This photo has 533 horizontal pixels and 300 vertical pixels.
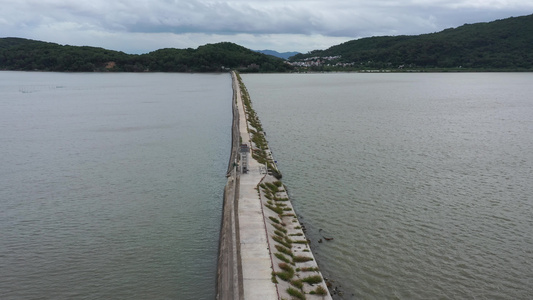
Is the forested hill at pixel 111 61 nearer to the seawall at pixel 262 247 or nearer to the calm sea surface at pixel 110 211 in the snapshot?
the calm sea surface at pixel 110 211

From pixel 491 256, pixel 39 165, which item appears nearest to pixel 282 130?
pixel 39 165

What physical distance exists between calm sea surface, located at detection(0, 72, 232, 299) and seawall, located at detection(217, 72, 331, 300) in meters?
1.11

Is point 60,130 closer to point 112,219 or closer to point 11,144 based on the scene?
point 11,144

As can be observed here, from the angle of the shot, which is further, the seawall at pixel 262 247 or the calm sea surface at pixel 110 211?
the calm sea surface at pixel 110 211

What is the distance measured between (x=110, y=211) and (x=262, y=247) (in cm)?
869

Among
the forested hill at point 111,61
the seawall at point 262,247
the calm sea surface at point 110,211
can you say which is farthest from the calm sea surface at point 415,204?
the forested hill at point 111,61

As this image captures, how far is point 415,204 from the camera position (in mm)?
19828

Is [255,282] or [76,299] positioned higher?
[255,282]

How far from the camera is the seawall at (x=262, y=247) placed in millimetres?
11602

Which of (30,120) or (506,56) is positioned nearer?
(30,120)

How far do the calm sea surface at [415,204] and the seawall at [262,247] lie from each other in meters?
0.89

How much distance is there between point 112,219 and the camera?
18.3m

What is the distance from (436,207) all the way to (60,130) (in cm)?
3488

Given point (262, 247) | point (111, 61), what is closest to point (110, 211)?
point (262, 247)
